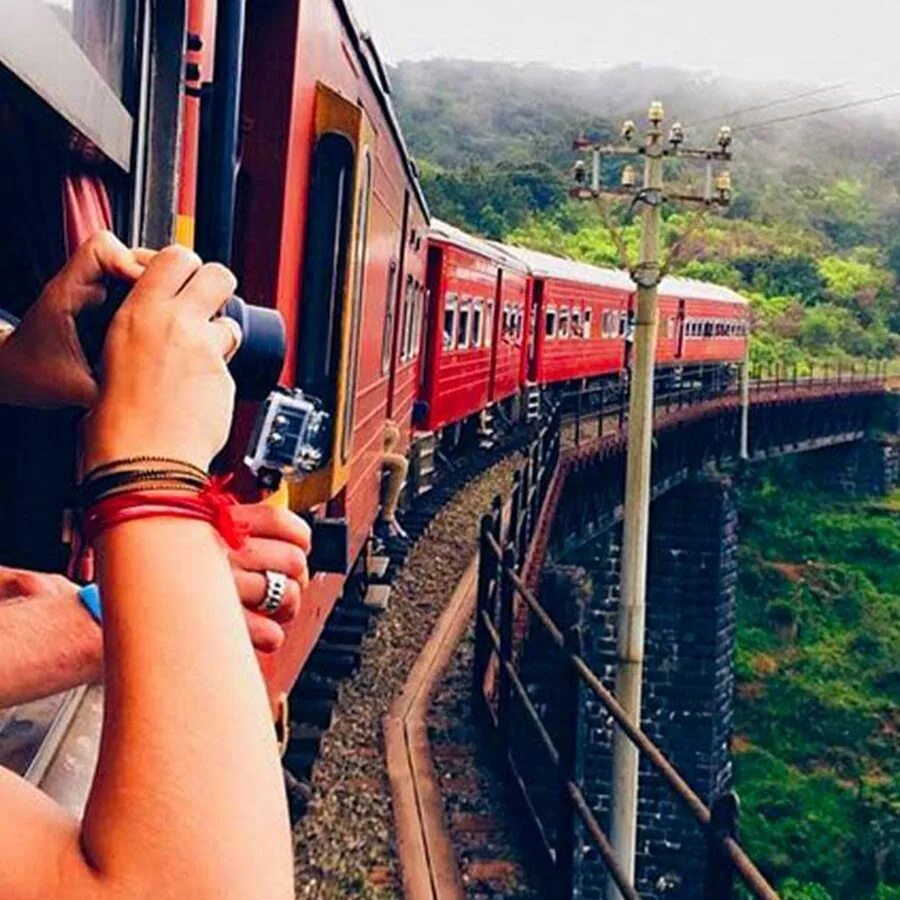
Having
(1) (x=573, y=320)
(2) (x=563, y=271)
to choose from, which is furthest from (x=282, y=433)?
(1) (x=573, y=320)

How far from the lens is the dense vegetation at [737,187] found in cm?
5953

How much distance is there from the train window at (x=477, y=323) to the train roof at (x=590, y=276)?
70.2 inches

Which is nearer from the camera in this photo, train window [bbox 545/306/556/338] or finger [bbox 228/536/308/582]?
finger [bbox 228/536/308/582]

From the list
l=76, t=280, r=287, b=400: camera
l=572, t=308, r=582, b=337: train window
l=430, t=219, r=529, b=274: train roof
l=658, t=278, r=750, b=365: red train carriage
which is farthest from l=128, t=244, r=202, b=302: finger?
l=658, t=278, r=750, b=365: red train carriage

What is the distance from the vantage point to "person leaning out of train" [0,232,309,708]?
4.12 ft

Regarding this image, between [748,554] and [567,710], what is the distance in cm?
3116

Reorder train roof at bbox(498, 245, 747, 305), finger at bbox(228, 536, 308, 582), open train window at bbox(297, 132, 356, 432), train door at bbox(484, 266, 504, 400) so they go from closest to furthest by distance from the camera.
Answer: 1. finger at bbox(228, 536, 308, 582)
2. open train window at bbox(297, 132, 356, 432)
3. train door at bbox(484, 266, 504, 400)
4. train roof at bbox(498, 245, 747, 305)

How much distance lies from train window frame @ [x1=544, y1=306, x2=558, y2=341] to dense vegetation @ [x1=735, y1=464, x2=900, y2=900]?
355 inches

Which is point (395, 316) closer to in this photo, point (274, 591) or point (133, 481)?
point (274, 591)

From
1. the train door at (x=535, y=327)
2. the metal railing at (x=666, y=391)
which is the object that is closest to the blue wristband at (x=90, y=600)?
the metal railing at (x=666, y=391)

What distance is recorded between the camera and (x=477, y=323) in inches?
585

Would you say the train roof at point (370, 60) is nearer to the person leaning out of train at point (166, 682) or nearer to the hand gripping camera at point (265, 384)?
the hand gripping camera at point (265, 384)

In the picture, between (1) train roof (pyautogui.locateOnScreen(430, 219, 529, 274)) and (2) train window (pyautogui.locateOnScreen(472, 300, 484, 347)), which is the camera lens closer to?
(1) train roof (pyautogui.locateOnScreen(430, 219, 529, 274))

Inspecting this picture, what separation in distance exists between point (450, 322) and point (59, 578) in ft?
37.3
